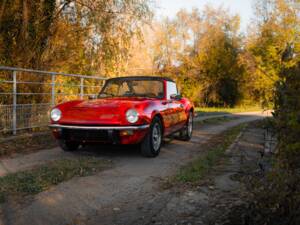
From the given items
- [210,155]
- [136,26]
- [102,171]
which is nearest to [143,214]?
[102,171]

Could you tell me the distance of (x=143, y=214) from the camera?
3.31 meters

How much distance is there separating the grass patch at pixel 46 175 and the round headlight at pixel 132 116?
83 centimetres

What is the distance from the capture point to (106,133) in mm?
5633

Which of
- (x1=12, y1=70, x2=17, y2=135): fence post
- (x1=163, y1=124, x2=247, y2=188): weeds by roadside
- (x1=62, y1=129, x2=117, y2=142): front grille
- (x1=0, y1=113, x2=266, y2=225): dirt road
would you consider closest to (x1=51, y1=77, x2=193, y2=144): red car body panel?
(x1=62, y1=129, x2=117, y2=142): front grille

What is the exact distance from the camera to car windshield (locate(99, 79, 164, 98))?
706 centimetres

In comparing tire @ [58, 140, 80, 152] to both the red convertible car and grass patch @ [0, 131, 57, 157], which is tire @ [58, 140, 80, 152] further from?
grass patch @ [0, 131, 57, 157]

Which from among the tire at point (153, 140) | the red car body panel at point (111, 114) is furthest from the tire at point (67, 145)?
the tire at point (153, 140)

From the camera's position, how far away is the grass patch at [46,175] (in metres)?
3.96

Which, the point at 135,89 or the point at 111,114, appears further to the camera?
the point at 135,89

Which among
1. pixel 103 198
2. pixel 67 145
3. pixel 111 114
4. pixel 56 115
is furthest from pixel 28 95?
pixel 103 198

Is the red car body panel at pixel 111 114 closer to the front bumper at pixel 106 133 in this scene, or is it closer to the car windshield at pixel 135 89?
the front bumper at pixel 106 133

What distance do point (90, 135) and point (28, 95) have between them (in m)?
4.45

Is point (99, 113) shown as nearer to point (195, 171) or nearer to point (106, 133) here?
point (106, 133)

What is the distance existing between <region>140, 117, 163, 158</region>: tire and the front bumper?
0.20 metres
